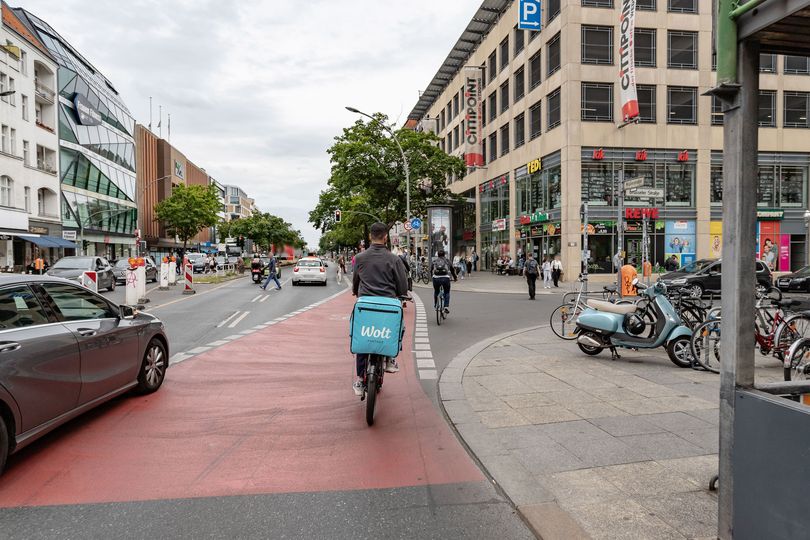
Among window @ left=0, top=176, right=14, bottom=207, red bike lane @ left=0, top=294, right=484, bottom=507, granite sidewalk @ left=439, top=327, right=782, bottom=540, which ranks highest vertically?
window @ left=0, top=176, right=14, bottom=207

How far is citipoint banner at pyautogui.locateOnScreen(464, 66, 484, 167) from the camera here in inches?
1742

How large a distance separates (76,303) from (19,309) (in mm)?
842

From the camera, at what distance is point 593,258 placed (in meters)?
32.2

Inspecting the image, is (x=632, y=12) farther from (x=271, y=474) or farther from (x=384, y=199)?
(x=271, y=474)

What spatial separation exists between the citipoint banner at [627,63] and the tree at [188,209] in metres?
50.3

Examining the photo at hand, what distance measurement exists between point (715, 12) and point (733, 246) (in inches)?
45.0

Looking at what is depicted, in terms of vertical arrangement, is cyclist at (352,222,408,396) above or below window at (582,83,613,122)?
below

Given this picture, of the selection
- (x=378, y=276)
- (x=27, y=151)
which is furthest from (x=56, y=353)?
A: (x=27, y=151)

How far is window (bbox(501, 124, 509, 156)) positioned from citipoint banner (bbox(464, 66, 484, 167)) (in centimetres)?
262

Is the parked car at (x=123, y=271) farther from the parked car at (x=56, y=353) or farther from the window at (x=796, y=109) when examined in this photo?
the window at (x=796, y=109)

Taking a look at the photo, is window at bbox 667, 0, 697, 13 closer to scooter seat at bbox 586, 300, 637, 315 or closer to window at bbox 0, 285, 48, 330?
scooter seat at bbox 586, 300, 637, 315

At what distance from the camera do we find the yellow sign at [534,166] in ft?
115

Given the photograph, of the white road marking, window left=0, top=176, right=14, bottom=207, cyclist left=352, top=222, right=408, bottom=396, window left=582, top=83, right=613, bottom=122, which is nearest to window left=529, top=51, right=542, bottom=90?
window left=582, top=83, right=613, bottom=122

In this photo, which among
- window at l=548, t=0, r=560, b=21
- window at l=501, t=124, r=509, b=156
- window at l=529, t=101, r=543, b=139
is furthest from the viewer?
window at l=501, t=124, r=509, b=156
